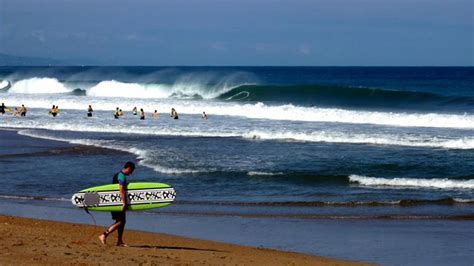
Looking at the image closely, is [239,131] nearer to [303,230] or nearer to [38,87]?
[303,230]

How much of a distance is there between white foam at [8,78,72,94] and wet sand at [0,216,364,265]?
58.7 m

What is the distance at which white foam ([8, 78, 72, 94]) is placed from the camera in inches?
2783

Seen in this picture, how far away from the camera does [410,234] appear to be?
1312 centimetres

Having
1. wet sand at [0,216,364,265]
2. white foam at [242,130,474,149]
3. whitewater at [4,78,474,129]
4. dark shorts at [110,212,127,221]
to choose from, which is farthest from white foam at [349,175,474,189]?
whitewater at [4,78,474,129]

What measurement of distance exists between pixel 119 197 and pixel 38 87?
2458 inches

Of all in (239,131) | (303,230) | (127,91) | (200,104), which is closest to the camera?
(303,230)

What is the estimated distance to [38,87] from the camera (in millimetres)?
71938

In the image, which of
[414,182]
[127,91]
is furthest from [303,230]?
[127,91]

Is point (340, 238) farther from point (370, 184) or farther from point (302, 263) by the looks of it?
point (370, 184)

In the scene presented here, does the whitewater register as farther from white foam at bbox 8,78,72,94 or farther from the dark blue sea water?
the dark blue sea water

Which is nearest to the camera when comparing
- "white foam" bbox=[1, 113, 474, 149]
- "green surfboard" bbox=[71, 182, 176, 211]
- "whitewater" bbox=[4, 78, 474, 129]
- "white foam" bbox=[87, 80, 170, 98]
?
"green surfboard" bbox=[71, 182, 176, 211]

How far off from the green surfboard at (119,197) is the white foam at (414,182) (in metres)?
7.20

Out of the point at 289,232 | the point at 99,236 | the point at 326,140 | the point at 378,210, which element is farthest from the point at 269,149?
the point at 99,236

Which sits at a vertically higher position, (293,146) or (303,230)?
(293,146)
